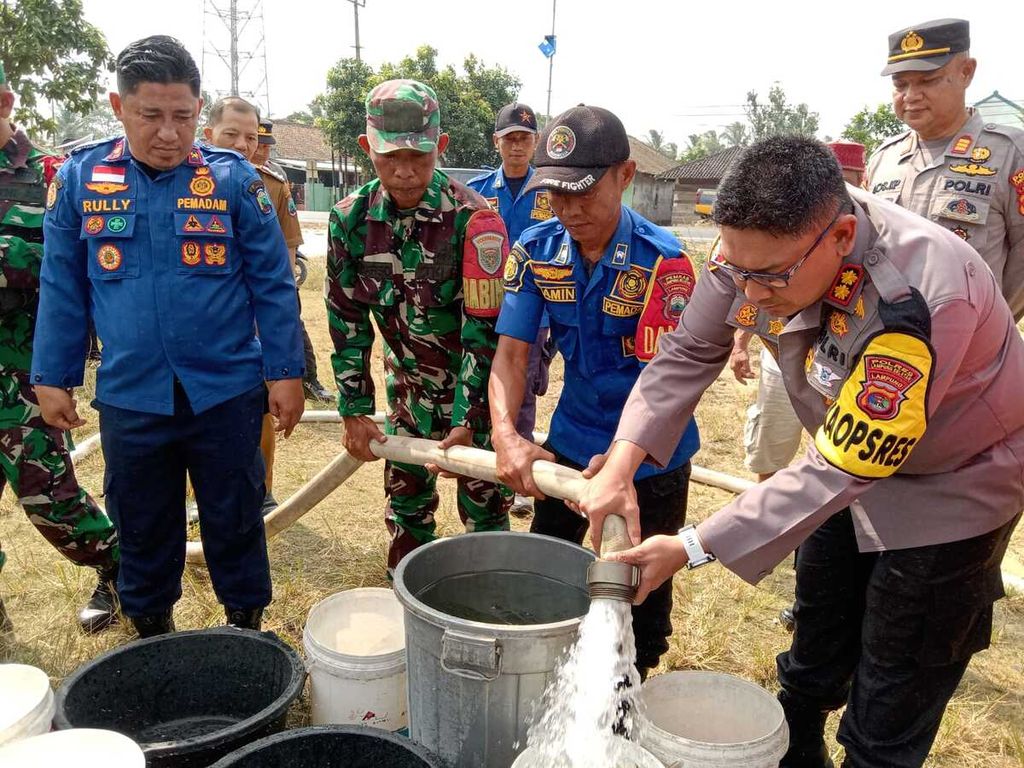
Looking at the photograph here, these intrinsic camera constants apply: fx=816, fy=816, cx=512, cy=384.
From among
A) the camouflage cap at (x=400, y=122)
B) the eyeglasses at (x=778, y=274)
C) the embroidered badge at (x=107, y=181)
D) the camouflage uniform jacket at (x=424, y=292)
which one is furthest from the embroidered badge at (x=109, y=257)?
the eyeglasses at (x=778, y=274)

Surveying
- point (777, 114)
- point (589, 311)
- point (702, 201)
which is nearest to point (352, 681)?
point (589, 311)

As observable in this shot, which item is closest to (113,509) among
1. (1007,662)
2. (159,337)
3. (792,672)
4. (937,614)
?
(159,337)

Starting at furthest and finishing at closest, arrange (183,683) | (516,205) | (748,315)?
(516,205)
(183,683)
(748,315)

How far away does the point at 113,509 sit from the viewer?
275 cm

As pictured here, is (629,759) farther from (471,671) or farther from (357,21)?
(357,21)

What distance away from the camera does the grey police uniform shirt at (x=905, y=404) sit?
1645mm

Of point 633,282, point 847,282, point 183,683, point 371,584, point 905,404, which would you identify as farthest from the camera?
point 371,584

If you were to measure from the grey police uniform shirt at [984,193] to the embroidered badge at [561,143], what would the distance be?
1808 mm

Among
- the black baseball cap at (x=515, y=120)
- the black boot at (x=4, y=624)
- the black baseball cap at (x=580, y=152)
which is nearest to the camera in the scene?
the black baseball cap at (x=580, y=152)

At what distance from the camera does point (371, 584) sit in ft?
12.5

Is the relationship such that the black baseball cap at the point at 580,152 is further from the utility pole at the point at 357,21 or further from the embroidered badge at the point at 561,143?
the utility pole at the point at 357,21

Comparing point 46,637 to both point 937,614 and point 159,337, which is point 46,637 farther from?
point 937,614

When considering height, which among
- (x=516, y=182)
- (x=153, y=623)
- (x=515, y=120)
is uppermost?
(x=515, y=120)

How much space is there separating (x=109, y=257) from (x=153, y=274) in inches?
5.8
